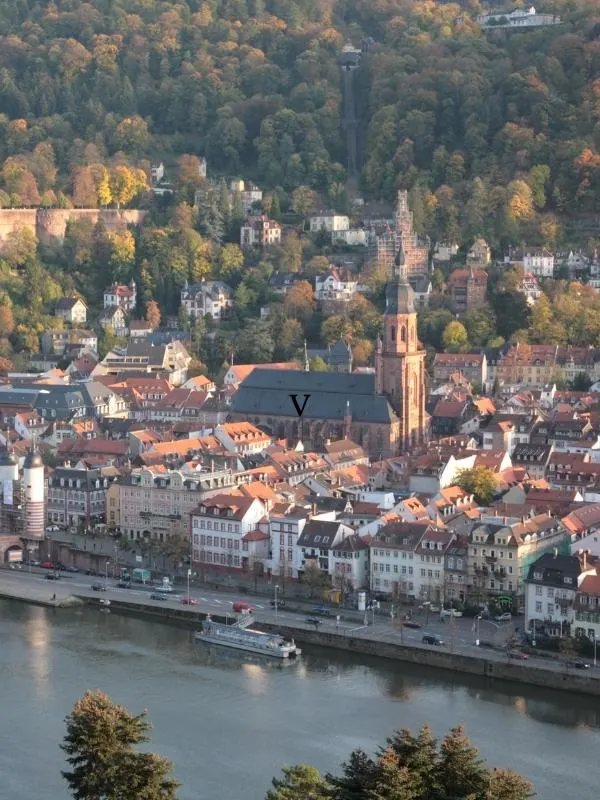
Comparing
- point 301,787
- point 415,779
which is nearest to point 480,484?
point 301,787

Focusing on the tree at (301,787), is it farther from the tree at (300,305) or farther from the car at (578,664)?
the tree at (300,305)

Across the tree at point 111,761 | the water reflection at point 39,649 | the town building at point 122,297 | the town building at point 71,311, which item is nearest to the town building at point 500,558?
the water reflection at point 39,649

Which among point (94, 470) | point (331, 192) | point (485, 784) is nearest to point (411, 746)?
point (485, 784)

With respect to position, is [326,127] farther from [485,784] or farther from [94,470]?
[485,784]

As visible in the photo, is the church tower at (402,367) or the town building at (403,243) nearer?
the church tower at (402,367)

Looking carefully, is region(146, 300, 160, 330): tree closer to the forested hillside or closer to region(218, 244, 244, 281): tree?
region(218, 244, 244, 281): tree

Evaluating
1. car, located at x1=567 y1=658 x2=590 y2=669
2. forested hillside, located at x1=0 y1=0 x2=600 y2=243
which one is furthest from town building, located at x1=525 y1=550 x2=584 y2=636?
forested hillside, located at x1=0 y1=0 x2=600 y2=243

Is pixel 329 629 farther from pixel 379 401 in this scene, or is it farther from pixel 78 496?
pixel 379 401
